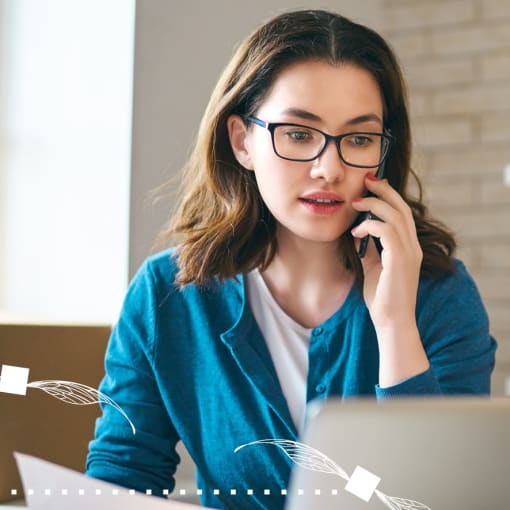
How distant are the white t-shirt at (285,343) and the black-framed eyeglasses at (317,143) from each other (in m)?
0.27

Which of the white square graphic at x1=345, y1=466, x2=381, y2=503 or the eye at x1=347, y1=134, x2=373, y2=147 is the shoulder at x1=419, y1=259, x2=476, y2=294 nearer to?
the eye at x1=347, y1=134, x2=373, y2=147

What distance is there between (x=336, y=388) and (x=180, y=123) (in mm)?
1102

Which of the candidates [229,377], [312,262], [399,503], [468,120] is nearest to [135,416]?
[229,377]

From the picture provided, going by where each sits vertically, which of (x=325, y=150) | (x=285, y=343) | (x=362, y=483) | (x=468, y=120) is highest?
(x=468, y=120)

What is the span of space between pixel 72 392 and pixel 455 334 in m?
0.69

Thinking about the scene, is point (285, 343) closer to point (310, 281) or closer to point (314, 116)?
point (310, 281)

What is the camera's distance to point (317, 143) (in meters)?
1.32

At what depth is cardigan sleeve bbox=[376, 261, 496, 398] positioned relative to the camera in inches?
Result: 53.0

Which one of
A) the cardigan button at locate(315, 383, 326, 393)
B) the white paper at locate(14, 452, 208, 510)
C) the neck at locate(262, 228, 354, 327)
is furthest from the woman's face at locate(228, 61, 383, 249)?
the white paper at locate(14, 452, 208, 510)

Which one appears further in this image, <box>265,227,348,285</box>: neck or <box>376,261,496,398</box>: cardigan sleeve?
<box>265,227,348,285</box>: neck

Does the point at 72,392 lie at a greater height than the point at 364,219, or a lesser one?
lesser

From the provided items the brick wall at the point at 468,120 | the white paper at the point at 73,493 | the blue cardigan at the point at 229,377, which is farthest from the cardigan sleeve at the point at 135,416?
the brick wall at the point at 468,120

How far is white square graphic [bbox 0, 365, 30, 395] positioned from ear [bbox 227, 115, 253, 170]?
52 centimetres

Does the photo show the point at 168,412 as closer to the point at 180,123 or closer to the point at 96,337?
the point at 96,337
